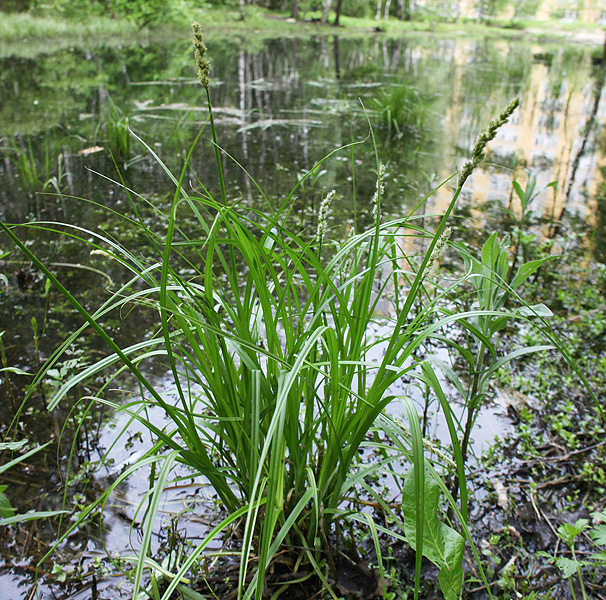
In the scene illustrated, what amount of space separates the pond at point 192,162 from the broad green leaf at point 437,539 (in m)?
0.61

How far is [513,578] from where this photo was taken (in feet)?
3.67

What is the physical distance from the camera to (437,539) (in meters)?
0.90

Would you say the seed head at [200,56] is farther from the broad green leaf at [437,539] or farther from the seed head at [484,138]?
the broad green leaf at [437,539]

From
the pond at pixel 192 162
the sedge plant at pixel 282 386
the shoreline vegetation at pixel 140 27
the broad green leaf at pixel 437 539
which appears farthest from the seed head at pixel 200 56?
the shoreline vegetation at pixel 140 27

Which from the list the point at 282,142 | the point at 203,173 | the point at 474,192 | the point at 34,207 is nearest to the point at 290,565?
the point at 34,207

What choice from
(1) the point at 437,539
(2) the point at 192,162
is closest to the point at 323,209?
(1) the point at 437,539

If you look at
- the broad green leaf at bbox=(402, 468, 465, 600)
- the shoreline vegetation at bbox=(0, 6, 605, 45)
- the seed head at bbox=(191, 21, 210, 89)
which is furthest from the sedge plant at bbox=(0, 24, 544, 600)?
the shoreline vegetation at bbox=(0, 6, 605, 45)

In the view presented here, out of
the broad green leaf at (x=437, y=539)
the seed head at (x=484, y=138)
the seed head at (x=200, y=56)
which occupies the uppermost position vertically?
the seed head at (x=200, y=56)

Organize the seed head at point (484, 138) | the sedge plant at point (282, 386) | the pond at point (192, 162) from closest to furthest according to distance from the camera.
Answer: the seed head at point (484, 138)
the sedge plant at point (282, 386)
the pond at point (192, 162)

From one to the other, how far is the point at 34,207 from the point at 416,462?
2997 mm

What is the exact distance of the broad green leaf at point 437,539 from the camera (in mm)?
872

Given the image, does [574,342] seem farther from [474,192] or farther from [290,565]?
[474,192]

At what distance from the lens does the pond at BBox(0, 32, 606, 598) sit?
1393 mm

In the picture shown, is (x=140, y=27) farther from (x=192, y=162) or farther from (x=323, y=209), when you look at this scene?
(x=323, y=209)
